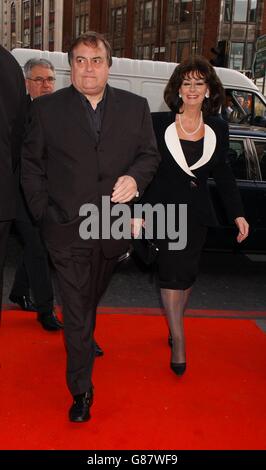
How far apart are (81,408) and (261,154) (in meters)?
3.72

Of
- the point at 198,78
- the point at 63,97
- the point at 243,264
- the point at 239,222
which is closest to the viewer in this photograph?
the point at 63,97

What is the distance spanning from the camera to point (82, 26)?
150 feet

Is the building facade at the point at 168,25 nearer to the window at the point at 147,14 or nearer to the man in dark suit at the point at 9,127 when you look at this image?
the window at the point at 147,14

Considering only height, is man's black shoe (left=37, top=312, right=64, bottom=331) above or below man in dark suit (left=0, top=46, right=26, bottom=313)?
below

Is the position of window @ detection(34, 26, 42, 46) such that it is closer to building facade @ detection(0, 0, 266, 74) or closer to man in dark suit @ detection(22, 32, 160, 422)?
building facade @ detection(0, 0, 266, 74)

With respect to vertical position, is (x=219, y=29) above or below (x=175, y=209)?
above

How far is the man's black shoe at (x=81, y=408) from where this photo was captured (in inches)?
99.4

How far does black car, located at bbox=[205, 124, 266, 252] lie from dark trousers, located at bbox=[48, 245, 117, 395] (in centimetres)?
284

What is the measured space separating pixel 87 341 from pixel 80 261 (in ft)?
1.35

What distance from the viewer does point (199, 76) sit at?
9.48ft

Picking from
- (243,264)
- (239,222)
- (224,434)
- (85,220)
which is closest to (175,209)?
(239,222)

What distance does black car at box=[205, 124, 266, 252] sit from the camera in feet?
17.0

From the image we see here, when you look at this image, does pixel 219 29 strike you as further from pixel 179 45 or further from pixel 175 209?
pixel 175 209

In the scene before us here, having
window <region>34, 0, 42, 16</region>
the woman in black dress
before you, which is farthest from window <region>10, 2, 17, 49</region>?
the woman in black dress
